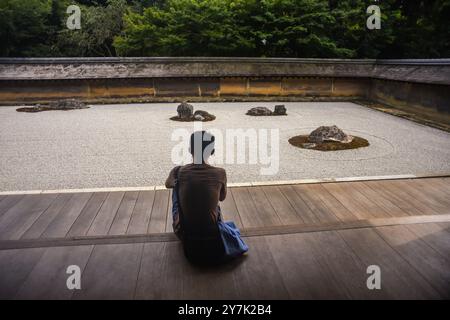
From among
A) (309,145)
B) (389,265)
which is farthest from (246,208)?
(309,145)

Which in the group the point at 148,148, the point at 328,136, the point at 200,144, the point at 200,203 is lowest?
the point at 148,148

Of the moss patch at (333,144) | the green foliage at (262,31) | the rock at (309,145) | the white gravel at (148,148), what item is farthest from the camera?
the green foliage at (262,31)

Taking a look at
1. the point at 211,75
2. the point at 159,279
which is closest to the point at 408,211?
the point at 159,279

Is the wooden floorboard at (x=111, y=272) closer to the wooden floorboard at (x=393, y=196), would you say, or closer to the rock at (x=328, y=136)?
the wooden floorboard at (x=393, y=196)

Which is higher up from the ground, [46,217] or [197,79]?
[197,79]

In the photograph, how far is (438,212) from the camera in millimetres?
4160

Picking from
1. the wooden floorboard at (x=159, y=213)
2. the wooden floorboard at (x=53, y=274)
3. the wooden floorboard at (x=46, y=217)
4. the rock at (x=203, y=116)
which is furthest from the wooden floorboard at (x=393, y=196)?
the rock at (x=203, y=116)

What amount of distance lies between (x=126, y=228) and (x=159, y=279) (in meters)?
1.12

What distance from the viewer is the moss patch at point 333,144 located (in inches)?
299

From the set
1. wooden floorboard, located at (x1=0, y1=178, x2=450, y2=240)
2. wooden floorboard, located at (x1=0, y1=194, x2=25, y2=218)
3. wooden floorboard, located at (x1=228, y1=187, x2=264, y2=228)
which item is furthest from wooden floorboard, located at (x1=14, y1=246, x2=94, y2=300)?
wooden floorboard, located at (x1=228, y1=187, x2=264, y2=228)

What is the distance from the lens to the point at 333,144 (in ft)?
25.7

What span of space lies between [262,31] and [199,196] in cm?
1671

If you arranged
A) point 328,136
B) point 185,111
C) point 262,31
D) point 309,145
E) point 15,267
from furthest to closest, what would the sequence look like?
point 262,31 → point 185,111 → point 328,136 → point 309,145 → point 15,267

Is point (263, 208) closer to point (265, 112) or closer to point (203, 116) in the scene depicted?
point (203, 116)
